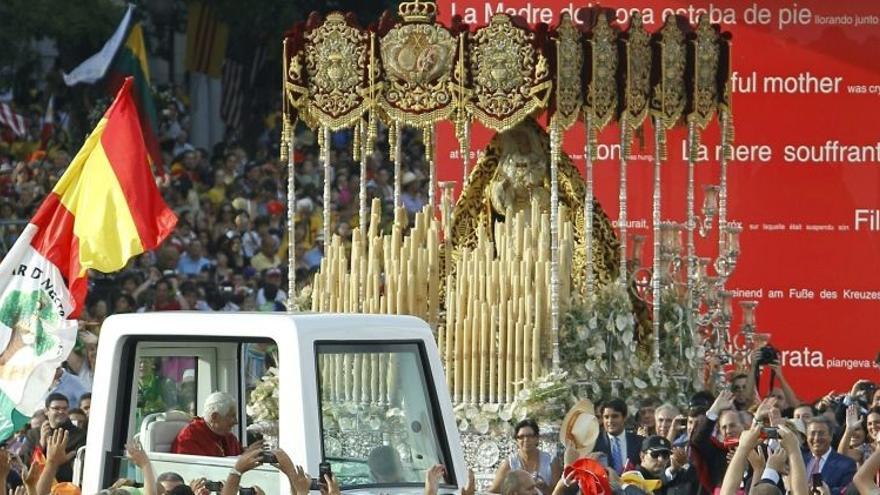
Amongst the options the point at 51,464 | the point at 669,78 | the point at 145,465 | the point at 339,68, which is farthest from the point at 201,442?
the point at 669,78

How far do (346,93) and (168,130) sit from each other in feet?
49.5

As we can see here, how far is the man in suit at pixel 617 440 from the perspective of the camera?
1582 cm

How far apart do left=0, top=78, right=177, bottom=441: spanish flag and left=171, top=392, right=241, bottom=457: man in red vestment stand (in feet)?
→ 6.82

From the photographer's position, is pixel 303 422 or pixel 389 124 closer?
pixel 303 422

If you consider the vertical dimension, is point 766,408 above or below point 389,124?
below

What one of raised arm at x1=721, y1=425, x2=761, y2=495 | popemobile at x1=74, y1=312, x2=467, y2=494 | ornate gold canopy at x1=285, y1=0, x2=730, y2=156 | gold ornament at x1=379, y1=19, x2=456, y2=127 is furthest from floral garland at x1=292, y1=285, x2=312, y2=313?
→ raised arm at x1=721, y1=425, x2=761, y2=495

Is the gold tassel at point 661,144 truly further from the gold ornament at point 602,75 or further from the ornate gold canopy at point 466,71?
the gold ornament at point 602,75

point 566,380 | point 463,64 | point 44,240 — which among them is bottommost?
point 566,380

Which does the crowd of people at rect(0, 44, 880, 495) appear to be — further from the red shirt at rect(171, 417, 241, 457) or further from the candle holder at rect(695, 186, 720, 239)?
the candle holder at rect(695, 186, 720, 239)

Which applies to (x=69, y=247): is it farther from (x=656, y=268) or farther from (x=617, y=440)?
(x=656, y=268)

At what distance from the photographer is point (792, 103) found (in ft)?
72.3

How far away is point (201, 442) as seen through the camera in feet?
38.4

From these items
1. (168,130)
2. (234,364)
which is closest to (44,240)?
(234,364)

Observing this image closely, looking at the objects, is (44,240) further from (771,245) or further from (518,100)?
(771,245)
